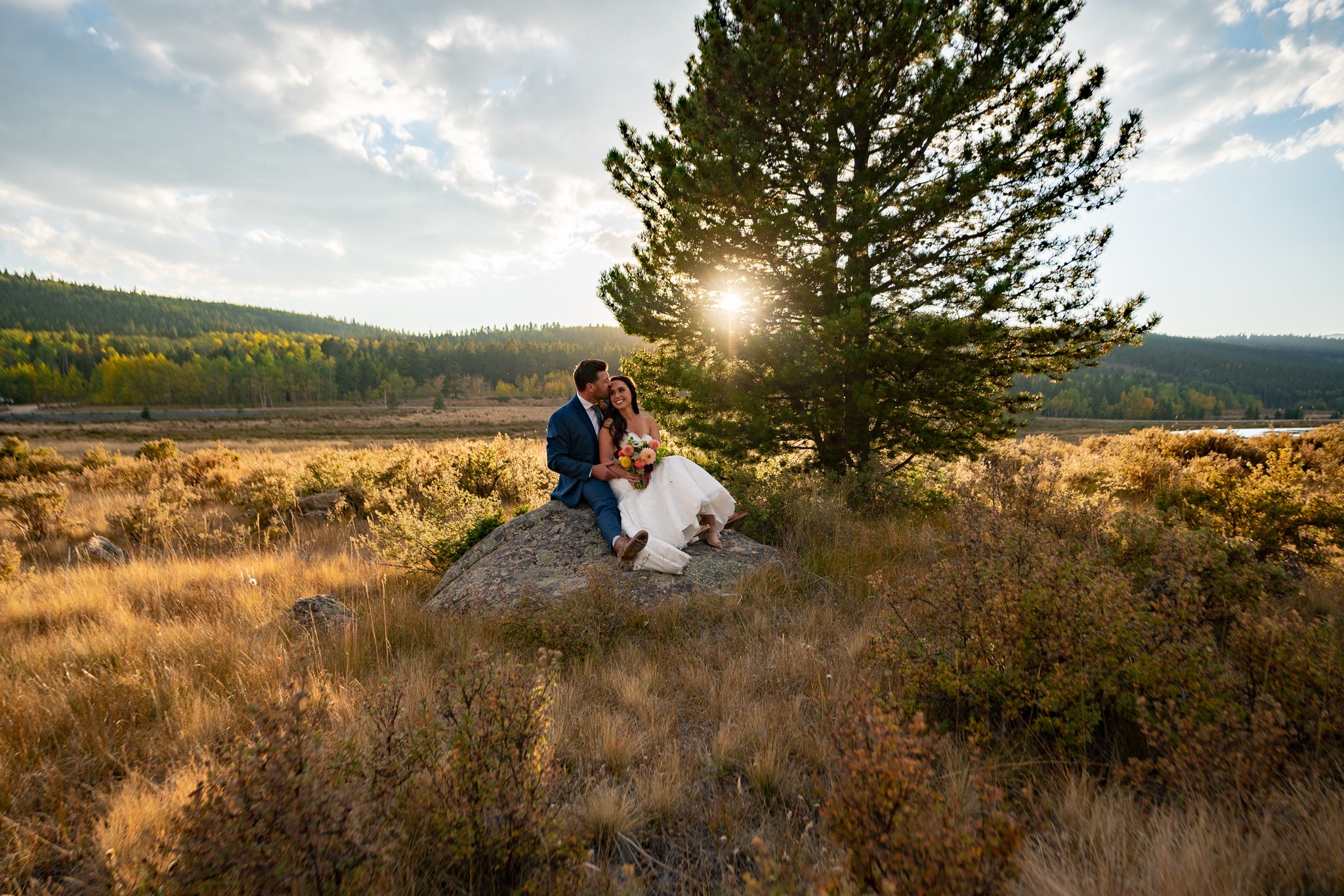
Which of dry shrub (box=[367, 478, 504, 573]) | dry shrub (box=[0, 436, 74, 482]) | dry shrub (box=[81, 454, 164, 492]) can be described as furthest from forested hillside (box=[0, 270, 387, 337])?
dry shrub (box=[367, 478, 504, 573])

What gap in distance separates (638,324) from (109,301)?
10824 inches

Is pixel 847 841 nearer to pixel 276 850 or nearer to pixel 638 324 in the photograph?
pixel 276 850

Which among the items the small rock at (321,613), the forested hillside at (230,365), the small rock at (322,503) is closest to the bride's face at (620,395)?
the small rock at (321,613)

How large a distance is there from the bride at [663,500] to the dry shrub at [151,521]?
22.4 ft

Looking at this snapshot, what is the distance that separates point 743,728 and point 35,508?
12.7 metres

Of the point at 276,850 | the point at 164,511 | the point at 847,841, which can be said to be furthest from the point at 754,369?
the point at 164,511

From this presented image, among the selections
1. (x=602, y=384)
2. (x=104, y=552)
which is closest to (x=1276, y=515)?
(x=602, y=384)

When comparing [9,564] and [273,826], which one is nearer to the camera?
[273,826]

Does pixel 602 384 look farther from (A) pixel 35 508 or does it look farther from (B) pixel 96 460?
(B) pixel 96 460

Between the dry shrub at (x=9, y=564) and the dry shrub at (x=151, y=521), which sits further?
the dry shrub at (x=151, y=521)

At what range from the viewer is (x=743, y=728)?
111 inches

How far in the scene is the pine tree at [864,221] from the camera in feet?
21.6

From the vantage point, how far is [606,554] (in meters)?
5.30

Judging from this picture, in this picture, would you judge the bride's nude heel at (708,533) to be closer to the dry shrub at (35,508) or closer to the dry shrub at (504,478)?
the dry shrub at (504,478)
